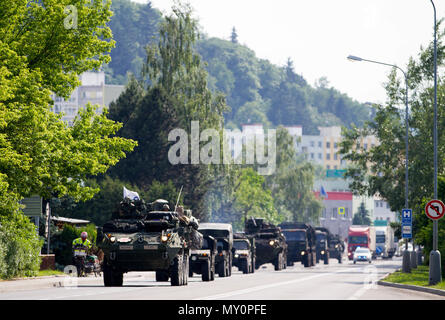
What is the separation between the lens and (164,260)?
28453 mm

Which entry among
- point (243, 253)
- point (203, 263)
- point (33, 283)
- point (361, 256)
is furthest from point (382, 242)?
point (33, 283)

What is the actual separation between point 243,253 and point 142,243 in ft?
62.1

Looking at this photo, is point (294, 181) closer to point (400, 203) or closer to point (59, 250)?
point (400, 203)

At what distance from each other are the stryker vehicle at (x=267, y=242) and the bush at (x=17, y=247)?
18.7 meters

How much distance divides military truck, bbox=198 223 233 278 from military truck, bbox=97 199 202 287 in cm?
975

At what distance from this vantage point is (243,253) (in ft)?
154

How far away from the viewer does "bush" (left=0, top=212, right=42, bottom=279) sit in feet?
102

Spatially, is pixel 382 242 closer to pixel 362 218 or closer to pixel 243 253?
pixel 243 253

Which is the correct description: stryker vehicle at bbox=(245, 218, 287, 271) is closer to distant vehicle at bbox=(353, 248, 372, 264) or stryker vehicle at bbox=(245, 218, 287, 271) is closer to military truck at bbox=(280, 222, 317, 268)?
military truck at bbox=(280, 222, 317, 268)

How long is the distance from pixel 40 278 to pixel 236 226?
85804 mm

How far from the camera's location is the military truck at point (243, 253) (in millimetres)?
46406

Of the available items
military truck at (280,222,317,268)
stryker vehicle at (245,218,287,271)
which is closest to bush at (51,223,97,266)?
stryker vehicle at (245,218,287,271)

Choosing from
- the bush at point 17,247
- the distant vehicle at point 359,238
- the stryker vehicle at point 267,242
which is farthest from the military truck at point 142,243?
the distant vehicle at point 359,238
